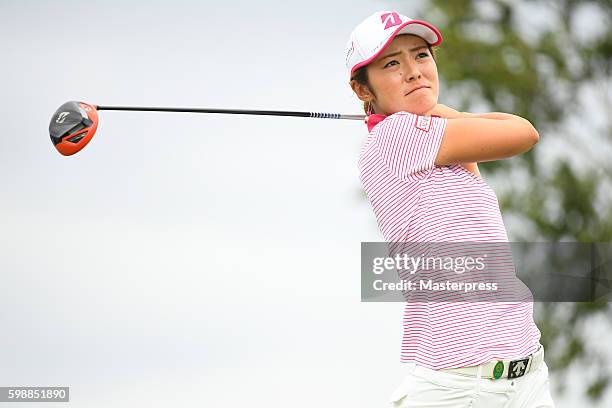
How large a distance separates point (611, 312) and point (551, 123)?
2.14m

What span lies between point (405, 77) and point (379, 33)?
0.43ft

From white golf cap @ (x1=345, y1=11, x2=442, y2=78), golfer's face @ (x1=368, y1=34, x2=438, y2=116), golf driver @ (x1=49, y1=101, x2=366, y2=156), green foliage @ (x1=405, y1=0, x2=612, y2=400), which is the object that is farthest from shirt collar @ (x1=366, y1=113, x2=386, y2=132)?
green foliage @ (x1=405, y1=0, x2=612, y2=400)

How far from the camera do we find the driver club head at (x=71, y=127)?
3295 mm

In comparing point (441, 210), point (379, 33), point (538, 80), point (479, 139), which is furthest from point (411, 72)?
point (538, 80)

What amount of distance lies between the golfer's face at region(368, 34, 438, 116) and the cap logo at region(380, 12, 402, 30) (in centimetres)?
5

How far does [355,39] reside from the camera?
2.76 metres

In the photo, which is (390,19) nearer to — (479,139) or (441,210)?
(479,139)

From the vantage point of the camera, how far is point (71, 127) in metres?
3.31

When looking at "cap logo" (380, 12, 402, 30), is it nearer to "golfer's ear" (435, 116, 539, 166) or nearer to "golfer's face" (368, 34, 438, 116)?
"golfer's face" (368, 34, 438, 116)

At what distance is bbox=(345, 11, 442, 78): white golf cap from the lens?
2680 millimetres

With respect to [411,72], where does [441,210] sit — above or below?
below

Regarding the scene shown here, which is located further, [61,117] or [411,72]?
[61,117]

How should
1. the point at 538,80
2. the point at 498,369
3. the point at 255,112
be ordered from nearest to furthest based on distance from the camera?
the point at 498,369 < the point at 255,112 < the point at 538,80

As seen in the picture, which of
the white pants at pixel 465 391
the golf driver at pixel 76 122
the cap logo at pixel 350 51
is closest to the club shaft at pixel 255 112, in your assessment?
the golf driver at pixel 76 122
